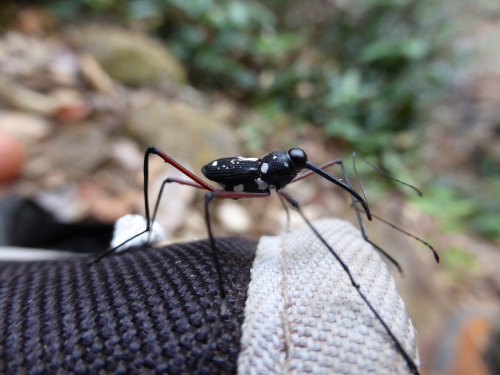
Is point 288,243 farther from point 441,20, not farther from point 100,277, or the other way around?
point 441,20

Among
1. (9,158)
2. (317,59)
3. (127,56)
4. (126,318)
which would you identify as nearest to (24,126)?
(9,158)

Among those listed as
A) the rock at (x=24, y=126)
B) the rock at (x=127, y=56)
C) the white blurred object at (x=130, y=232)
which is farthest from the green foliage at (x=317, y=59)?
the white blurred object at (x=130, y=232)

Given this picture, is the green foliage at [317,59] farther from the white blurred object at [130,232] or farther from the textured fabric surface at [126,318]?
the textured fabric surface at [126,318]

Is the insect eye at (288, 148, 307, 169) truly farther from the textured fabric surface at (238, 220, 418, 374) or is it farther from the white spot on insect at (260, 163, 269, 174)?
the textured fabric surface at (238, 220, 418, 374)

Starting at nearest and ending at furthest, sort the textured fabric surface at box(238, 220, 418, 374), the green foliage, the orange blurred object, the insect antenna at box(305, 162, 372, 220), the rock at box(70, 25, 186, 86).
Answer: the textured fabric surface at box(238, 220, 418, 374), the insect antenna at box(305, 162, 372, 220), the orange blurred object, the rock at box(70, 25, 186, 86), the green foliage

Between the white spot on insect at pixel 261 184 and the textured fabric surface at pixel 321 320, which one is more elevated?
the white spot on insect at pixel 261 184

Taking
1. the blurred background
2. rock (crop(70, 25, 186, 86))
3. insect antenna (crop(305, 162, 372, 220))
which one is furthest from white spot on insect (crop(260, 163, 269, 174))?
rock (crop(70, 25, 186, 86))
